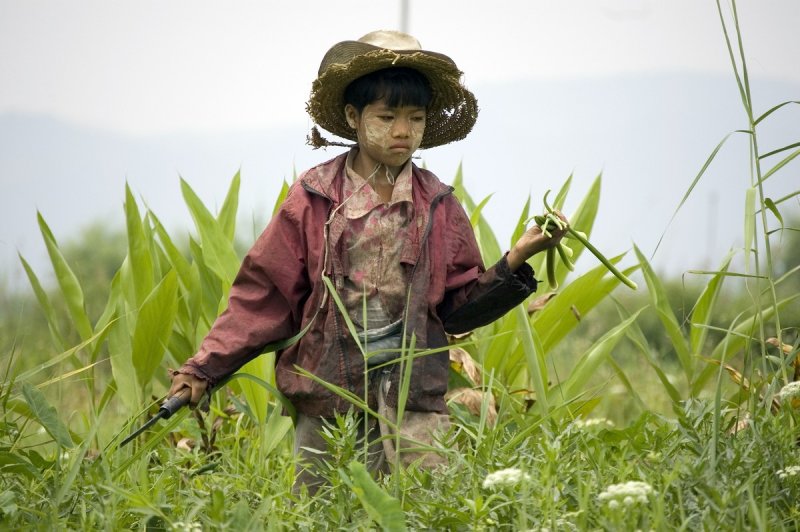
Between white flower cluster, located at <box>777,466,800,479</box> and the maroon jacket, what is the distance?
2.56 feet

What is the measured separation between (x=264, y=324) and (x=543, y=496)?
3.30 feet

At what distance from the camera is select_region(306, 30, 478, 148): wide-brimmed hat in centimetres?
265

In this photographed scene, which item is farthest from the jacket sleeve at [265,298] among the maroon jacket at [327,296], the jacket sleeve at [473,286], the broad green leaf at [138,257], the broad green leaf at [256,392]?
the broad green leaf at [138,257]

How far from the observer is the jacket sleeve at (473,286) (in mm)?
2613

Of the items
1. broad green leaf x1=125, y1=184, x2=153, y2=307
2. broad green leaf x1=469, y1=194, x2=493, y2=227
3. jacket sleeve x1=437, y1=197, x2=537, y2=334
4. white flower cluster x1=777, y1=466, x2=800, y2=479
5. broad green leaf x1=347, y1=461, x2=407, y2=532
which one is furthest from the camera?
broad green leaf x1=469, y1=194, x2=493, y2=227

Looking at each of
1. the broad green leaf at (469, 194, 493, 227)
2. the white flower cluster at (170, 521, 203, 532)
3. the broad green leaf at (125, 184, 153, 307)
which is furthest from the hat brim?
the white flower cluster at (170, 521, 203, 532)

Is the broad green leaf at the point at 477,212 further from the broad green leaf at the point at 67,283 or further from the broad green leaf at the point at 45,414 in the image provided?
the broad green leaf at the point at 45,414

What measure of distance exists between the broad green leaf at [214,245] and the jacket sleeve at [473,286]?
3.17 feet

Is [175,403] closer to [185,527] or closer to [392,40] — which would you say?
[185,527]

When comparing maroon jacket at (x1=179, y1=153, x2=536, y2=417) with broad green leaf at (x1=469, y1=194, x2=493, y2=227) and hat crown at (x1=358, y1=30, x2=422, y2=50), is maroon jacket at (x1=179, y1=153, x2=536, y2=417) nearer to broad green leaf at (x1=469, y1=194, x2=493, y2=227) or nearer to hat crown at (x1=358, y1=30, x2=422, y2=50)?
hat crown at (x1=358, y1=30, x2=422, y2=50)

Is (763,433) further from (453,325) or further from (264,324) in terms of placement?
(264,324)

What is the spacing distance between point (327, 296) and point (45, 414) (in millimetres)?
701

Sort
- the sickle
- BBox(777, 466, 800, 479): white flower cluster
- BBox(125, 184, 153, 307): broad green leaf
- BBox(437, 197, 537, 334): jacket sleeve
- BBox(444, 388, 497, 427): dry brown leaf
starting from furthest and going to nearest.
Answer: BBox(125, 184, 153, 307): broad green leaf, BBox(444, 388, 497, 427): dry brown leaf, BBox(437, 197, 537, 334): jacket sleeve, the sickle, BBox(777, 466, 800, 479): white flower cluster

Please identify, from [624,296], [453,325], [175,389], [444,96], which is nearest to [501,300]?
[453,325]
